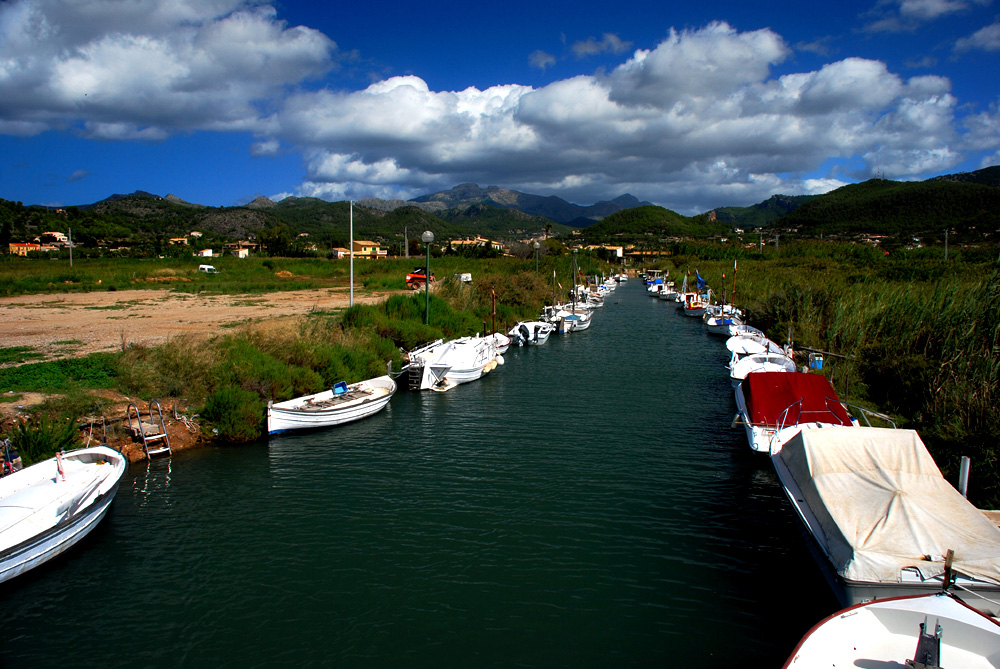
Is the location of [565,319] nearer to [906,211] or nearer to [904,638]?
[904,638]

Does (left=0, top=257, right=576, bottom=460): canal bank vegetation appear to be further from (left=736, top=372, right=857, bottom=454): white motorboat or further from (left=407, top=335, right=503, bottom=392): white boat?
(left=736, top=372, right=857, bottom=454): white motorboat

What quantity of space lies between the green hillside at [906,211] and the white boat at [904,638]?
367ft

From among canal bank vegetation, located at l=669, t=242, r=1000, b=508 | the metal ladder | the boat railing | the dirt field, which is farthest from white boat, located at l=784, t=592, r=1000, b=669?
the dirt field

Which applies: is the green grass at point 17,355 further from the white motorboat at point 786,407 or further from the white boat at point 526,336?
the white boat at point 526,336

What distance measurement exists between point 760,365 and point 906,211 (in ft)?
421

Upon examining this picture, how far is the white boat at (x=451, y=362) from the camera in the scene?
24.9 metres

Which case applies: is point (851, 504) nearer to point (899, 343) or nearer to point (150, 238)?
point (899, 343)

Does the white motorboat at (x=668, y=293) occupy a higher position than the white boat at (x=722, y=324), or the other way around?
the white motorboat at (x=668, y=293)

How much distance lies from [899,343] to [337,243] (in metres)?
122

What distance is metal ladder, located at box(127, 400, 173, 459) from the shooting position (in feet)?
52.3

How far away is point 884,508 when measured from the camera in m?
9.00

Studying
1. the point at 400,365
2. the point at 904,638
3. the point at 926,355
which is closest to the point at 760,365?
the point at 926,355

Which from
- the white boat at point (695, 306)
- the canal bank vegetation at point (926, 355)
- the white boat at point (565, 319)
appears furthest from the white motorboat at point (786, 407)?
the white boat at point (695, 306)

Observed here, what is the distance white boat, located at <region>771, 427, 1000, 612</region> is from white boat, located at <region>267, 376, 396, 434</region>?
42.8 ft
